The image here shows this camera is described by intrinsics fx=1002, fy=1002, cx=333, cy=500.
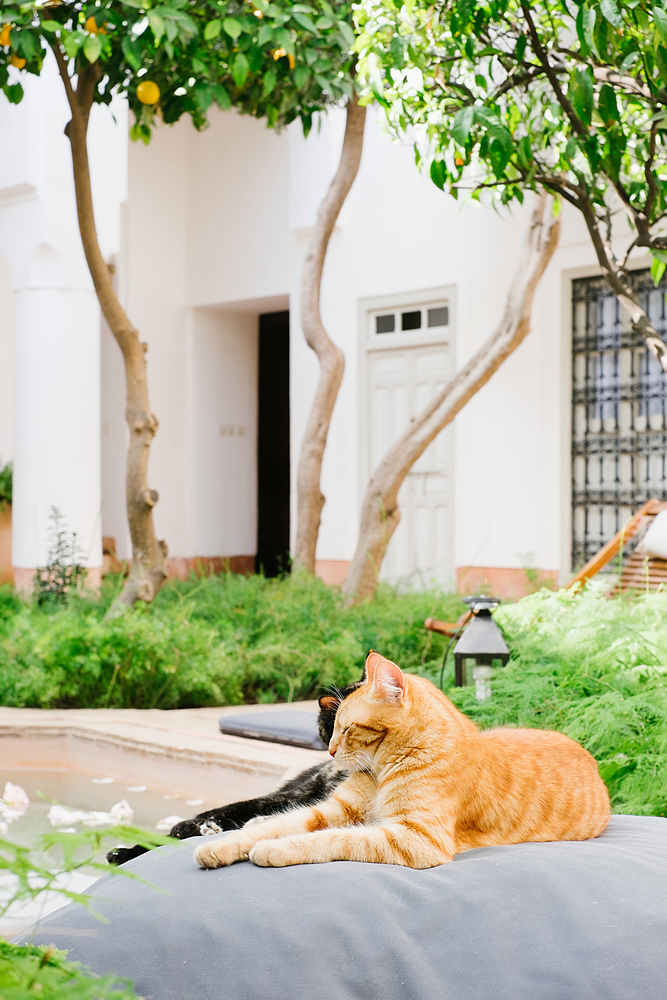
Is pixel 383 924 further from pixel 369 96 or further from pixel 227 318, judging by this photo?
pixel 227 318

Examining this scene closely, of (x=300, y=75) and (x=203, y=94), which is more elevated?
(x=300, y=75)

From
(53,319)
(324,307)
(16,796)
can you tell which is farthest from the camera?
(324,307)

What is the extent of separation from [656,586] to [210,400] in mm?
6432

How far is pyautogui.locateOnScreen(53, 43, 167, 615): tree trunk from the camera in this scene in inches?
222

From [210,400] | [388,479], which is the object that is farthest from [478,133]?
[210,400]

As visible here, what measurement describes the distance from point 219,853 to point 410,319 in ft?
25.8

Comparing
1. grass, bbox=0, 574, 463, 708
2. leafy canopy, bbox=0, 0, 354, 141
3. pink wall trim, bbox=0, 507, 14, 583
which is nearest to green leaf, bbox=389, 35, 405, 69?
leafy canopy, bbox=0, 0, 354, 141

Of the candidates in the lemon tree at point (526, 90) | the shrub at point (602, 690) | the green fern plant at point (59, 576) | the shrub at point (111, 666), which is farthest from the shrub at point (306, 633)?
the lemon tree at point (526, 90)

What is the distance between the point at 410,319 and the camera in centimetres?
911

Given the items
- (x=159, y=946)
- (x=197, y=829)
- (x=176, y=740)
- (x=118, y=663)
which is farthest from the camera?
(x=118, y=663)

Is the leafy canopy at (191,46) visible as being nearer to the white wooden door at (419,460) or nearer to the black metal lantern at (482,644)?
the black metal lantern at (482,644)

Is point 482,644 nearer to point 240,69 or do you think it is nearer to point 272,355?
point 240,69

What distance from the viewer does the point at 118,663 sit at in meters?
4.95

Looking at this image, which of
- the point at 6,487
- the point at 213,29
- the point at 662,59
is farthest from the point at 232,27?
the point at 6,487
